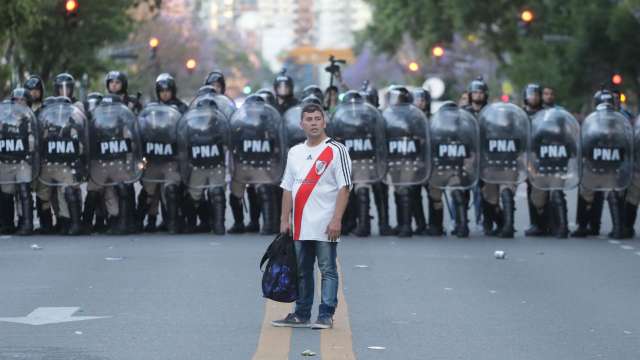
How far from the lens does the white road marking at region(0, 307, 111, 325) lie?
1213 cm

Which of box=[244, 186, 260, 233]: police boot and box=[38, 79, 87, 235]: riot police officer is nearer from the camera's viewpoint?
box=[38, 79, 87, 235]: riot police officer

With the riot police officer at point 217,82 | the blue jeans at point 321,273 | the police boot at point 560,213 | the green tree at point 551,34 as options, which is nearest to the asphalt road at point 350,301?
the blue jeans at point 321,273

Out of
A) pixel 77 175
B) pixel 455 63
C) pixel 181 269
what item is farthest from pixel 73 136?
pixel 455 63

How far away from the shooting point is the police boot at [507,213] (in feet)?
66.9

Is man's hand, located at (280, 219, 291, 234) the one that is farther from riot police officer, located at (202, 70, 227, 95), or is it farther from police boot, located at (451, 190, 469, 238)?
riot police officer, located at (202, 70, 227, 95)

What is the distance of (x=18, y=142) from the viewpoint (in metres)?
20.5

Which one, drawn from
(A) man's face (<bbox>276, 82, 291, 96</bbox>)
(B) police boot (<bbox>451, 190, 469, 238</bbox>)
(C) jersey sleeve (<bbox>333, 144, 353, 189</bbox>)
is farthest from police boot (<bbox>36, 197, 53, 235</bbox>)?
(C) jersey sleeve (<bbox>333, 144, 353, 189</bbox>)

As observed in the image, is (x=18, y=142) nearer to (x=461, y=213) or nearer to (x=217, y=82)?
(x=217, y=82)

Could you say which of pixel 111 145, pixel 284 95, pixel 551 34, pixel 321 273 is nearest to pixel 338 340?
pixel 321 273

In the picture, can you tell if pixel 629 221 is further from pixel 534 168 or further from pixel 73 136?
pixel 73 136

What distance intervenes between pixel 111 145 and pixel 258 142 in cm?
168

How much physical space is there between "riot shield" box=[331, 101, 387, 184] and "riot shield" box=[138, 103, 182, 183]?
6.12ft

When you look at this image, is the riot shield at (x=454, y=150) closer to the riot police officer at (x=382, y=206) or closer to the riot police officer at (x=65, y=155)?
the riot police officer at (x=382, y=206)

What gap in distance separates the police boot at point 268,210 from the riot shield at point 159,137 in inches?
41.8
